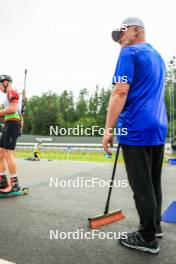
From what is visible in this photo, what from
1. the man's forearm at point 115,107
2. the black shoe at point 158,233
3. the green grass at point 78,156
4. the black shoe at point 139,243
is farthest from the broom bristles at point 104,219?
the green grass at point 78,156

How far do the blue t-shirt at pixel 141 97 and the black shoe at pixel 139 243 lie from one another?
2.76ft

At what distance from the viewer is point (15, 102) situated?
4965 mm

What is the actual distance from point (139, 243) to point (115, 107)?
1206 mm

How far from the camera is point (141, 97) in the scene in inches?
105

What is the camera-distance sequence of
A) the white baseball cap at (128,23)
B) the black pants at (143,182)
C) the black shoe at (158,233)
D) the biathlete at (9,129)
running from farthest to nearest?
the biathlete at (9,129) → the black shoe at (158,233) → the white baseball cap at (128,23) → the black pants at (143,182)

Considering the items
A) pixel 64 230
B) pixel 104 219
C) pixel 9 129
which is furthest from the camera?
pixel 9 129

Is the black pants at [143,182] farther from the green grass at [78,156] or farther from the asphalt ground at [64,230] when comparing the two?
the green grass at [78,156]

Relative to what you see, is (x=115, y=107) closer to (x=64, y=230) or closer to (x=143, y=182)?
(x=143, y=182)

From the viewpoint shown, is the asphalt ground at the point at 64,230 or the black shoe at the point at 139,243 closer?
the asphalt ground at the point at 64,230

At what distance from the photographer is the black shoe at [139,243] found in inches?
103

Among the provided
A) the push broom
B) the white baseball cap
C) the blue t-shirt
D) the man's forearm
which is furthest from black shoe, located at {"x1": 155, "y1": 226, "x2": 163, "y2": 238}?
the white baseball cap

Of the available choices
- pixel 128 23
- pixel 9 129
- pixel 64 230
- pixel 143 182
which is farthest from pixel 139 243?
pixel 9 129
